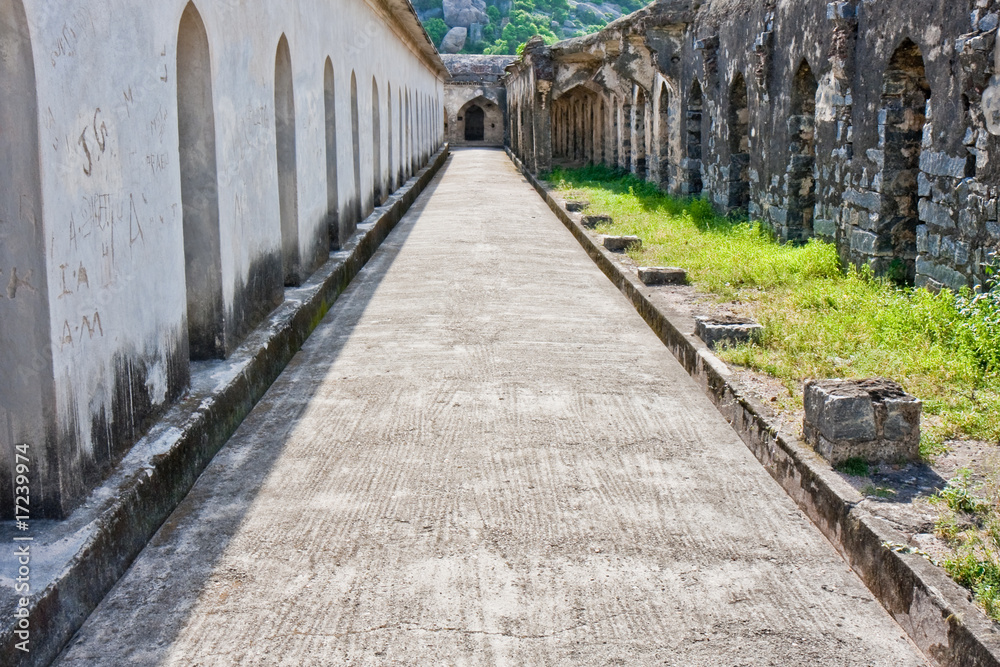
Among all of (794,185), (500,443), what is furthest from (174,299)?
(794,185)

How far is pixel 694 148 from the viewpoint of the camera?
17688 mm

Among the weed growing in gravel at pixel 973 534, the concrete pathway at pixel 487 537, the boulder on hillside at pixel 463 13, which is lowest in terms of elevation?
the concrete pathway at pixel 487 537

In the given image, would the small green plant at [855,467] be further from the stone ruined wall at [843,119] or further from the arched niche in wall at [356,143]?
the arched niche in wall at [356,143]

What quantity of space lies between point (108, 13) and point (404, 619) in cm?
309

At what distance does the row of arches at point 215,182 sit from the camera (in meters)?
6.77

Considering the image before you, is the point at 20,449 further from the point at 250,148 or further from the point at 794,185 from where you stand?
the point at 794,185

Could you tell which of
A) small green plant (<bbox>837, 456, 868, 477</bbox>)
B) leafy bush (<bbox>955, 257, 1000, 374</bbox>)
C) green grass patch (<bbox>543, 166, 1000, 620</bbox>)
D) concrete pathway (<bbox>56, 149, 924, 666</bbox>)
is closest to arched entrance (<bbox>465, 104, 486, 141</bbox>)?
green grass patch (<bbox>543, 166, 1000, 620</bbox>)

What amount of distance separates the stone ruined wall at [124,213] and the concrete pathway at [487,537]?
2.07 ft

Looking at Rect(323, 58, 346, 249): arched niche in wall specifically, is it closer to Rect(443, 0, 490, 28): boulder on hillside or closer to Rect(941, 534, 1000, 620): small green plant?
Rect(941, 534, 1000, 620): small green plant

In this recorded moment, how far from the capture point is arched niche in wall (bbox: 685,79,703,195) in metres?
17.6

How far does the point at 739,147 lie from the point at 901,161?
558 centimetres

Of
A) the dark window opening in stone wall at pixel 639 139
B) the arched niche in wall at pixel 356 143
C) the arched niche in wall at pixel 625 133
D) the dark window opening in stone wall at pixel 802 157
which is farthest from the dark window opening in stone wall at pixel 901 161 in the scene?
the arched niche in wall at pixel 625 133

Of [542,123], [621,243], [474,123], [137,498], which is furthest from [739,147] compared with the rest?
[474,123]

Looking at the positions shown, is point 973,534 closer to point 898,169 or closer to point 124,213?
point 124,213
